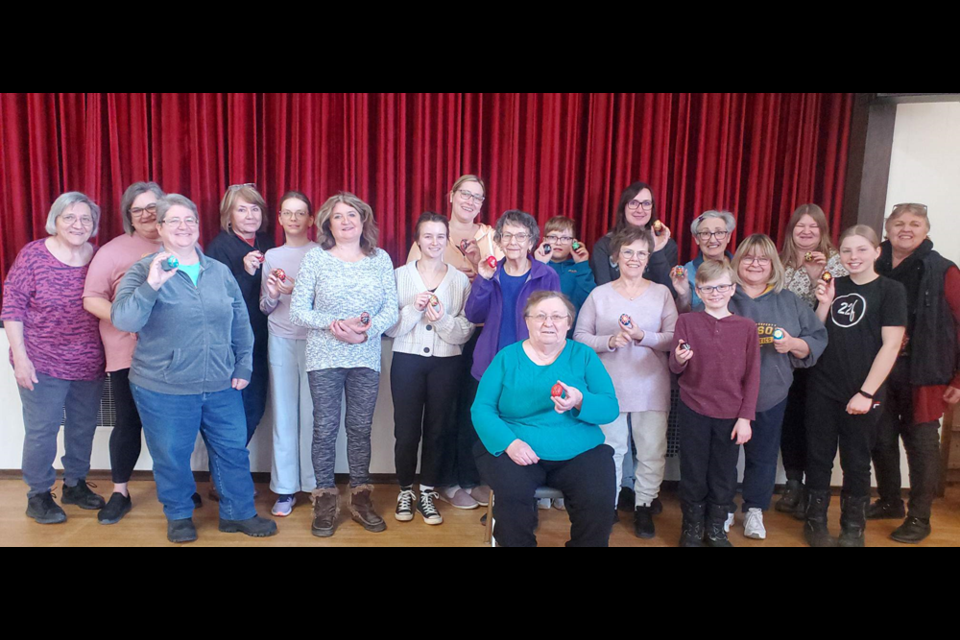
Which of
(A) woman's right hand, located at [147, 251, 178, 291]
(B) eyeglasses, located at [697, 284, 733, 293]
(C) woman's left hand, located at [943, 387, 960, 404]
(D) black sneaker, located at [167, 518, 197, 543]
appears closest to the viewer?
(A) woman's right hand, located at [147, 251, 178, 291]

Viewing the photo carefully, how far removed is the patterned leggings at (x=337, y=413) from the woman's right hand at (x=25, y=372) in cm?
121

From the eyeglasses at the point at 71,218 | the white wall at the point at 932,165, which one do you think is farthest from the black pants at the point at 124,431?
the white wall at the point at 932,165

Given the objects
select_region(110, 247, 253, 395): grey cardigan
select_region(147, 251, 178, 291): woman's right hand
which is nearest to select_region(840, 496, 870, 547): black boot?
select_region(110, 247, 253, 395): grey cardigan

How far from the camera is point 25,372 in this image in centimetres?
275

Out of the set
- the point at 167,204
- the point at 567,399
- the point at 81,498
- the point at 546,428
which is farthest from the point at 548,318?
the point at 81,498

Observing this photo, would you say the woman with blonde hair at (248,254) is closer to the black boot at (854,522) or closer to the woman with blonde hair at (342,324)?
the woman with blonde hair at (342,324)

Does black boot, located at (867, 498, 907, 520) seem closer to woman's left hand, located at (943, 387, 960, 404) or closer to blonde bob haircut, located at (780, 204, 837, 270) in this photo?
woman's left hand, located at (943, 387, 960, 404)

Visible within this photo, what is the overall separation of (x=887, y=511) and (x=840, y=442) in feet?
2.07

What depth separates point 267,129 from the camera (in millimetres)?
3498

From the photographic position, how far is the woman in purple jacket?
2697 millimetres

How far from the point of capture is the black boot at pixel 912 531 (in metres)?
2.84

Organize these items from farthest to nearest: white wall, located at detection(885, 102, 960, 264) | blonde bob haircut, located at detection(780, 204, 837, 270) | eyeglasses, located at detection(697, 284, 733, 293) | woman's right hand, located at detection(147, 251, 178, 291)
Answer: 1. white wall, located at detection(885, 102, 960, 264)
2. blonde bob haircut, located at detection(780, 204, 837, 270)
3. eyeglasses, located at detection(697, 284, 733, 293)
4. woman's right hand, located at detection(147, 251, 178, 291)

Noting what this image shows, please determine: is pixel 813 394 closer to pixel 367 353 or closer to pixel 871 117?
pixel 871 117

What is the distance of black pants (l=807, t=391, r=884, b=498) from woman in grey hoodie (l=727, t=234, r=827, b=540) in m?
0.17
